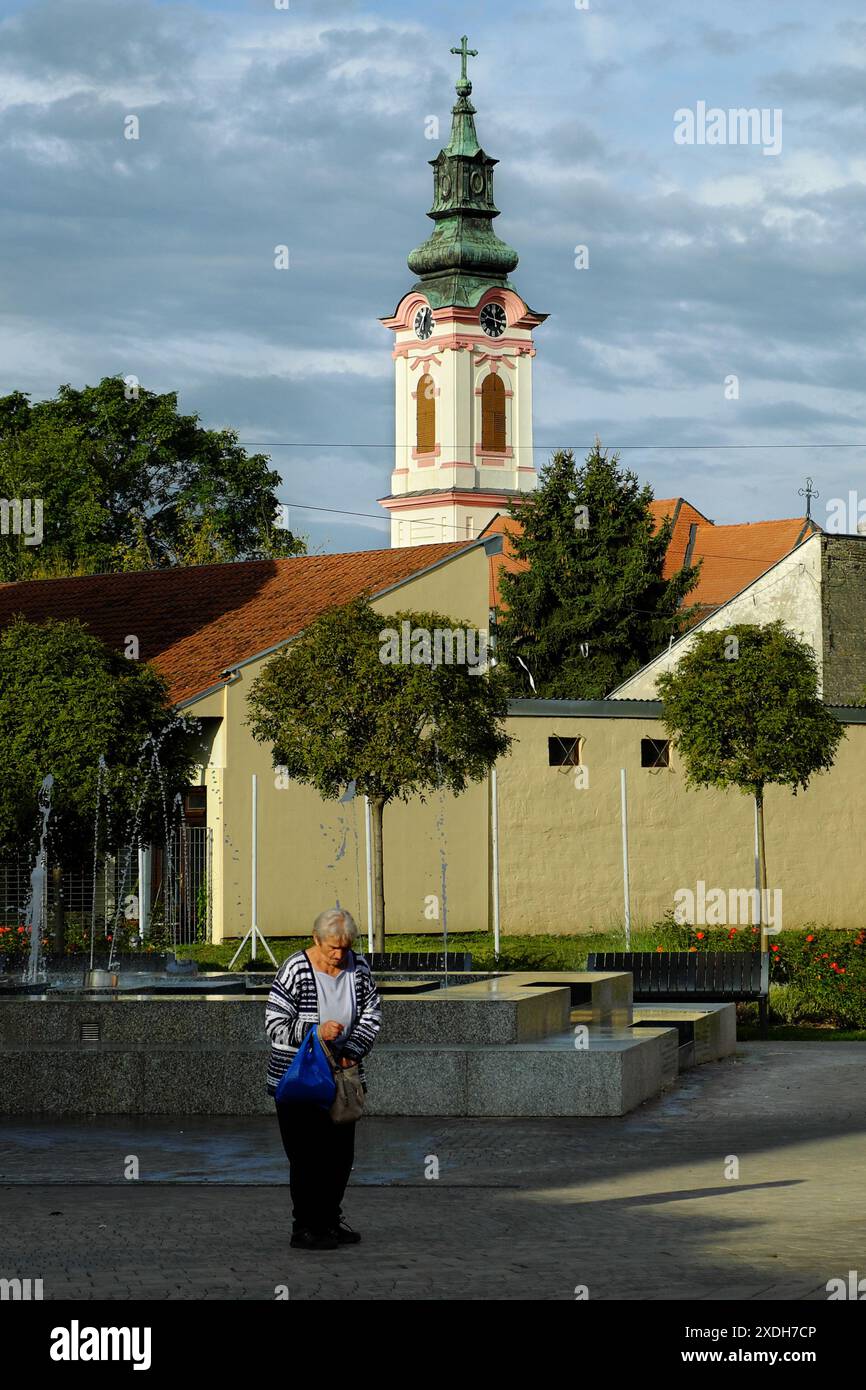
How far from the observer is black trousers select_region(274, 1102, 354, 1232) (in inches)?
351

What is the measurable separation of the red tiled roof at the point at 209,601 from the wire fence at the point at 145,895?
237cm

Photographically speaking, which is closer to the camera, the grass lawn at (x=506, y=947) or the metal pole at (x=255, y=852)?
the grass lawn at (x=506, y=947)

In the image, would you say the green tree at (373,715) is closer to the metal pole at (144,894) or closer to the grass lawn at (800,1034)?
the metal pole at (144,894)

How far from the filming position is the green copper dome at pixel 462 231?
9394cm

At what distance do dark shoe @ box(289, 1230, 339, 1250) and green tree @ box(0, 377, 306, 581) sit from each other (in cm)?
4987

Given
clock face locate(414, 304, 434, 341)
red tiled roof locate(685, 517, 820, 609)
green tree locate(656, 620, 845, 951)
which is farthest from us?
clock face locate(414, 304, 434, 341)

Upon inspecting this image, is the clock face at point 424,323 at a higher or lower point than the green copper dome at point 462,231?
lower

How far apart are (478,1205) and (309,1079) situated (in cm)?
145

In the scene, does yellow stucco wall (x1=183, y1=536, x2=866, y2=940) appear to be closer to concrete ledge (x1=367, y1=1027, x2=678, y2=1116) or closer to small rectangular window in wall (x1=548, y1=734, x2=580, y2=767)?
small rectangular window in wall (x1=548, y1=734, x2=580, y2=767)

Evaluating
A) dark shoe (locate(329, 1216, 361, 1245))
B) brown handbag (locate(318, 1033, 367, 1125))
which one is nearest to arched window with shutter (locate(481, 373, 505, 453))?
brown handbag (locate(318, 1033, 367, 1125))

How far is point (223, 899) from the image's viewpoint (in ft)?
101

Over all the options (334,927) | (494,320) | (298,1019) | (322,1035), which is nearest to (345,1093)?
(322,1035)

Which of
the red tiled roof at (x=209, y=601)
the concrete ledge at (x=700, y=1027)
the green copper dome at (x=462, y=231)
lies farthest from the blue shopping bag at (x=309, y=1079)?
the green copper dome at (x=462, y=231)
